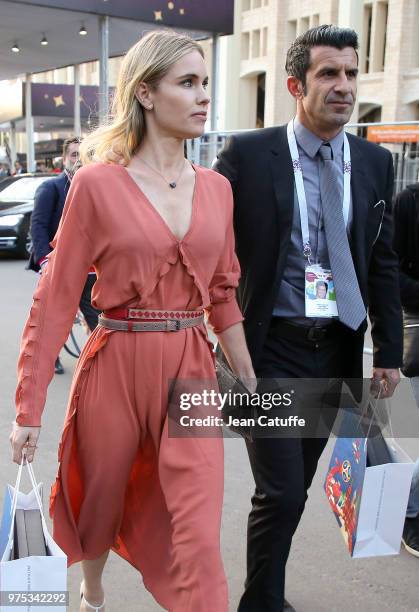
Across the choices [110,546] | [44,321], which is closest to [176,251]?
[44,321]

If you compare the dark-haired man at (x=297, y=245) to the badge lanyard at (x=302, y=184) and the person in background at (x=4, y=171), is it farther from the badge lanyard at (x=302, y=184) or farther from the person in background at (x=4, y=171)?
the person in background at (x=4, y=171)

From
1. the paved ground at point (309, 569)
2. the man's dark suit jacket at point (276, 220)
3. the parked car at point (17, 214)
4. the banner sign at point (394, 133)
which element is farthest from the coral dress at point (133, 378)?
the parked car at point (17, 214)

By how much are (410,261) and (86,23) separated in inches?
501

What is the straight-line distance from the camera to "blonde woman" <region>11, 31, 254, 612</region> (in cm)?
232

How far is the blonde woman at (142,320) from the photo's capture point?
2316 mm

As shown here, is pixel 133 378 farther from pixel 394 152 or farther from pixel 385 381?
pixel 394 152

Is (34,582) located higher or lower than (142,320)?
lower

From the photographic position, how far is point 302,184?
9.11 ft

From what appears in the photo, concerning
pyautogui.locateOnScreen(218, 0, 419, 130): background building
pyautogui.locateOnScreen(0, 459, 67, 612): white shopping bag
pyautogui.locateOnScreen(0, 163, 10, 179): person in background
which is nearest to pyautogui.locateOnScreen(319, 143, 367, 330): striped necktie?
pyautogui.locateOnScreen(0, 459, 67, 612): white shopping bag

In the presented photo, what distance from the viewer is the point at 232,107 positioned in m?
47.3

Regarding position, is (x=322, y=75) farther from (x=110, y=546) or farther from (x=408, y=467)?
(x=110, y=546)

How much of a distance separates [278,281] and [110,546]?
1.08 metres

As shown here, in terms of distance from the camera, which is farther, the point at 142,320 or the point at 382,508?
the point at 382,508

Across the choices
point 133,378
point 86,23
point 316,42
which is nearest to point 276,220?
point 316,42
